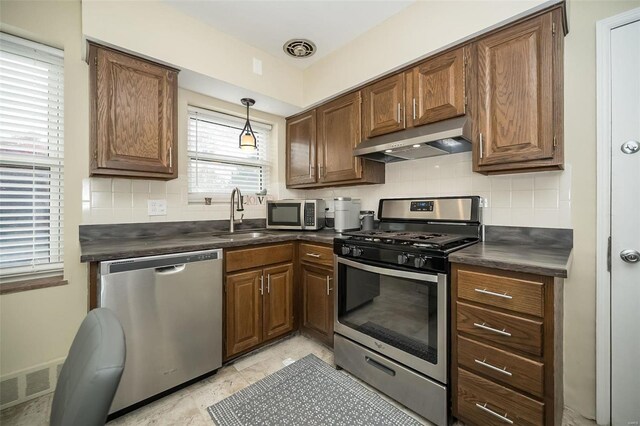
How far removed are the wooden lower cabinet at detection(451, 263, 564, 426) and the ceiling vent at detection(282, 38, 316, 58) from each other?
222 cm

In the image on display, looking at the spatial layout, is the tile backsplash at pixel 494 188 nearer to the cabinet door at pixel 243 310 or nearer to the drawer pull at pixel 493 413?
the drawer pull at pixel 493 413

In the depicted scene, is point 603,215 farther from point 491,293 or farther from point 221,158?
point 221,158

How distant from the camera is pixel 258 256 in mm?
2188

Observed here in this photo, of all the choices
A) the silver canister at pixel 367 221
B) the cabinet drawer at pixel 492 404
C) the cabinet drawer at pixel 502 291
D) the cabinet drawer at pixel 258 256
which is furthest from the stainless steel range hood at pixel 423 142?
the cabinet drawer at pixel 492 404

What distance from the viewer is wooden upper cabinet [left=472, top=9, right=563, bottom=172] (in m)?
1.51

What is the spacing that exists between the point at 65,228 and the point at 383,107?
2.49 metres

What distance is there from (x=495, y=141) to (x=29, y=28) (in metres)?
3.01

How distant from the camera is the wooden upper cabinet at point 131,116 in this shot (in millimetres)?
1781

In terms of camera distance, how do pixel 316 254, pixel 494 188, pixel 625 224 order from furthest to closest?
pixel 316 254 → pixel 494 188 → pixel 625 224

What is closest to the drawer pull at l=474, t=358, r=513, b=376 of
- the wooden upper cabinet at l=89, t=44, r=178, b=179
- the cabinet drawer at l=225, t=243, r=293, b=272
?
the cabinet drawer at l=225, t=243, r=293, b=272

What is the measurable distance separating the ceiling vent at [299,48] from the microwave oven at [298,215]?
4.60ft

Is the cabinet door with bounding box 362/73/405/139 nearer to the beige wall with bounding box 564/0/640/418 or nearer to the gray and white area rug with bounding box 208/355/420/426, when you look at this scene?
the beige wall with bounding box 564/0/640/418

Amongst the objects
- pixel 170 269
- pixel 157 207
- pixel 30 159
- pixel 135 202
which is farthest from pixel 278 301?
pixel 30 159

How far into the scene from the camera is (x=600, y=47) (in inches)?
59.4
